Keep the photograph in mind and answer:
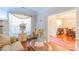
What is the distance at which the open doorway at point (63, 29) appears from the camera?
1299 millimetres

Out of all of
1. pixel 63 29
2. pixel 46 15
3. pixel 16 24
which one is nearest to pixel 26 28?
pixel 16 24

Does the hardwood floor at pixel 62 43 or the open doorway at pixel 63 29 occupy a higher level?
the open doorway at pixel 63 29

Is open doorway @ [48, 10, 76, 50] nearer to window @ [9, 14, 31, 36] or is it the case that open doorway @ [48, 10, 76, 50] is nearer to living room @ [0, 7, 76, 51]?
living room @ [0, 7, 76, 51]

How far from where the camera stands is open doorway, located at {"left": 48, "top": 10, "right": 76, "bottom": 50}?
1299 millimetres

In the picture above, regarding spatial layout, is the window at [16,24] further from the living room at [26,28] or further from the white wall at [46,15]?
the white wall at [46,15]

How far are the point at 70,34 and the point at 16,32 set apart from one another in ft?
1.98

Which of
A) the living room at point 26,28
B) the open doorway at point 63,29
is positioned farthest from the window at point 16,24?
the open doorway at point 63,29

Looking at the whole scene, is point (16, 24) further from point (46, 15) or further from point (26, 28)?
point (46, 15)

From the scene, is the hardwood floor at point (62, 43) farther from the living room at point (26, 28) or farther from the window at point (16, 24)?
the window at point (16, 24)

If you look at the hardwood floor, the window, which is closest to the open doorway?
the hardwood floor

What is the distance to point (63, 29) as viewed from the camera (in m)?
1.31
